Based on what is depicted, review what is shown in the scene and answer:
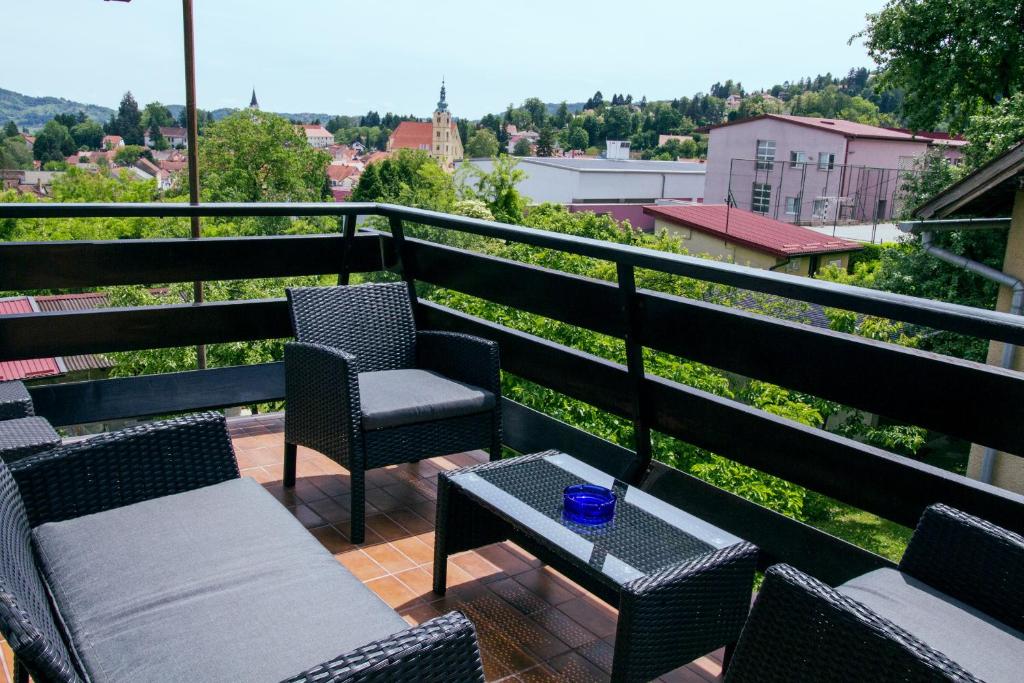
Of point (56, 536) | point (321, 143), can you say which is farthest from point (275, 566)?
point (321, 143)

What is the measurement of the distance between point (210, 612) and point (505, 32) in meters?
57.5

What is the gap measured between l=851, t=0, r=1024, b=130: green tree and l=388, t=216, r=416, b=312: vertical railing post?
19647mm

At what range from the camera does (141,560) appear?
5.83ft

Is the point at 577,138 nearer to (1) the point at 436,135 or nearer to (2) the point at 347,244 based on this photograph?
(1) the point at 436,135

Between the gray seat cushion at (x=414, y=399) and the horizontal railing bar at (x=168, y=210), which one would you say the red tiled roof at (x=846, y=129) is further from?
the gray seat cushion at (x=414, y=399)

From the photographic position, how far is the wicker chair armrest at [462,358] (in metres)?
3.25

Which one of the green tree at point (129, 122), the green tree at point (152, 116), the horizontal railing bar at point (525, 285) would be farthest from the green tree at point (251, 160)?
the green tree at point (152, 116)

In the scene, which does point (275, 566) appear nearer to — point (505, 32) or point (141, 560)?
point (141, 560)

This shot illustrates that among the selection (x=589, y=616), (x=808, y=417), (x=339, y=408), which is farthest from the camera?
(x=808, y=417)

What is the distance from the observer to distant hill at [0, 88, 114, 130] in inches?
4294

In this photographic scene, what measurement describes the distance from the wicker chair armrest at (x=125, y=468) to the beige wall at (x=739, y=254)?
79.5 feet

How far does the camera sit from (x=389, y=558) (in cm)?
284

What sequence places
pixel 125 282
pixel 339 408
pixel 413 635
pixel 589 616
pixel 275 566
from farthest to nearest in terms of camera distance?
pixel 125 282 → pixel 339 408 → pixel 589 616 → pixel 275 566 → pixel 413 635

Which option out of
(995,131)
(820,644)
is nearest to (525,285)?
(820,644)
